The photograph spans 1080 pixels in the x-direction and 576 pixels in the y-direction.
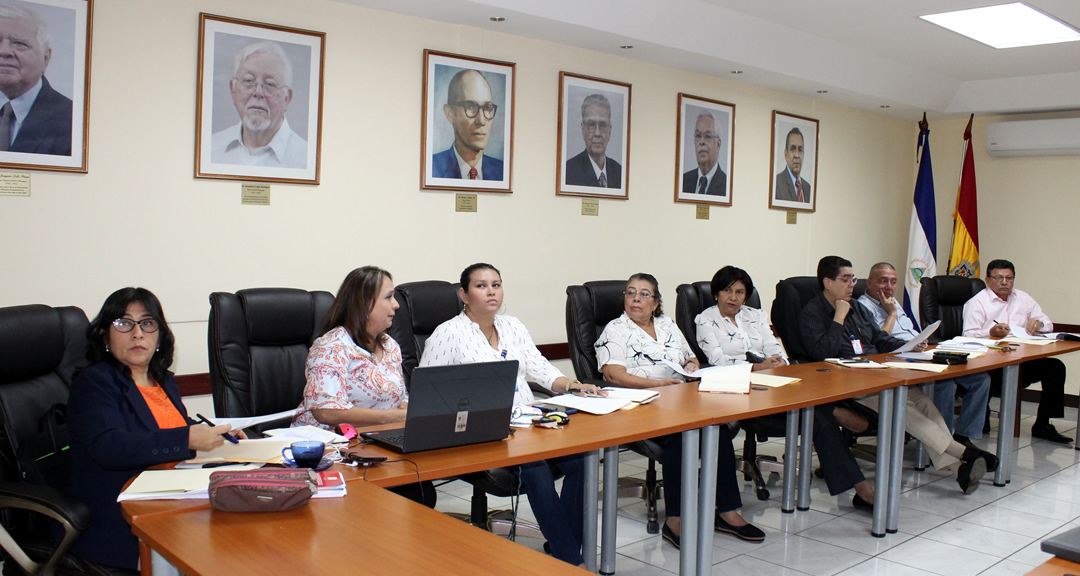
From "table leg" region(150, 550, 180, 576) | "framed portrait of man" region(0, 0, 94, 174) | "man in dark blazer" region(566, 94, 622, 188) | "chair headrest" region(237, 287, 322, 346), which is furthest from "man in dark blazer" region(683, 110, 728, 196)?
"table leg" region(150, 550, 180, 576)

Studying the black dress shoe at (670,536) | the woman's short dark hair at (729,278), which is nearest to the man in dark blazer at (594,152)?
the woman's short dark hair at (729,278)

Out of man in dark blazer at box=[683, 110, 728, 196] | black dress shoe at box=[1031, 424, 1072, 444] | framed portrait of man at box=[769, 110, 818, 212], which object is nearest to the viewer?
black dress shoe at box=[1031, 424, 1072, 444]

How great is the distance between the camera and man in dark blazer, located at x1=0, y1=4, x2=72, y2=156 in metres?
3.33

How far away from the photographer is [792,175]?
270 inches

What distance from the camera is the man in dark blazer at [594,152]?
210 inches

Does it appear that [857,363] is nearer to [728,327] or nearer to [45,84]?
[728,327]

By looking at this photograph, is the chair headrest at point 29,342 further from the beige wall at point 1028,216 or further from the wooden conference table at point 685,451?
the beige wall at point 1028,216

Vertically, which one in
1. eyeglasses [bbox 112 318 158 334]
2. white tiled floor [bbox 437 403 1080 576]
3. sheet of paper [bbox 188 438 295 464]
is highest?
eyeglasses [bbox 112 318 158 334]

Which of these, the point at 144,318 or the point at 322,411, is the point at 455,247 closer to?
the point at 322,411

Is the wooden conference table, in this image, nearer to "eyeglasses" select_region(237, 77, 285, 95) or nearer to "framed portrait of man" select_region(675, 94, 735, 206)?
"framed portrait of man" select_region(675, 94, 735, 206)

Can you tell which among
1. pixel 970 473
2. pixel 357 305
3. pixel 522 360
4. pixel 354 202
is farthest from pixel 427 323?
pixel 970 473

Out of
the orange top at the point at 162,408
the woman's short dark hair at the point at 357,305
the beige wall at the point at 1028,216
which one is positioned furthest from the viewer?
the beige wall at the point at 1028,216

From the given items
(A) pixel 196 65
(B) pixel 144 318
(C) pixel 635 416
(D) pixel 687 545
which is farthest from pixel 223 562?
(A) pixel 196 65

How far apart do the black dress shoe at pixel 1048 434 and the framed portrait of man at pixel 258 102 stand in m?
5.09
